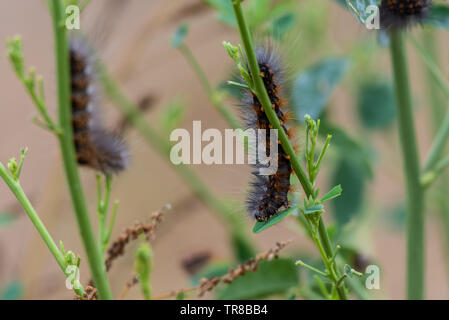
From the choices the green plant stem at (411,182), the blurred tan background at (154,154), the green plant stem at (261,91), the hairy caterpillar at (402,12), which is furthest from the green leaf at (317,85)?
the blurred tan background at (154,154)

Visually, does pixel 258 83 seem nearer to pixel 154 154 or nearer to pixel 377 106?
pixel 377 106

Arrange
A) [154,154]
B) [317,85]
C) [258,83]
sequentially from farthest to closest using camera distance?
[154,154], [317,85], [258,83]

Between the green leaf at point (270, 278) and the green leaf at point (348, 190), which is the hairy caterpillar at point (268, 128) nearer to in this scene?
the green leaf at point (270, 278)

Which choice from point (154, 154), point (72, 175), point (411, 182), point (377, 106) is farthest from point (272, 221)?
point (154, 154)

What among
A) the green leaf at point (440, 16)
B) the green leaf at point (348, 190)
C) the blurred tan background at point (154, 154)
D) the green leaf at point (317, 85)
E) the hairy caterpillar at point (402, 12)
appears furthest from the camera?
the blurred tan background at point (154, 154)

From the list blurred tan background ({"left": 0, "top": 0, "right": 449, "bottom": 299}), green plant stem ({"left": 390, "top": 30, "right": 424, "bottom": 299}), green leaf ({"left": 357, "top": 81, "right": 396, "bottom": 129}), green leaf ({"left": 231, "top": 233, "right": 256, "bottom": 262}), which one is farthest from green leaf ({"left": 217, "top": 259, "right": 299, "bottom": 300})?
blurred tan background ({"left": 0, "top": 0, "right": 449, "bottom": 299})

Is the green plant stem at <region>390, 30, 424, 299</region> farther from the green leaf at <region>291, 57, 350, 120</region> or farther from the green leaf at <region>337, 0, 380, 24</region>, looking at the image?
the green leaf at <region>337, 0, 380, 24</region>
